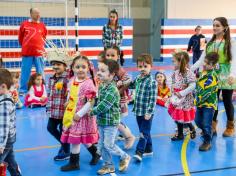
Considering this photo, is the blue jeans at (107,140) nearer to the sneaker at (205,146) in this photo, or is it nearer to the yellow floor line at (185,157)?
the yellow floor line at (185,157)

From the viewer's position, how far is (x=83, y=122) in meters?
4.20

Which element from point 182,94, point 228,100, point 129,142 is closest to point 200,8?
point 228,100

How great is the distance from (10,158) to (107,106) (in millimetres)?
1142

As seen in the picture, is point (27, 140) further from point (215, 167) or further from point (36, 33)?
point (36, 33)

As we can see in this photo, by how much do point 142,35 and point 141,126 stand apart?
12.6m

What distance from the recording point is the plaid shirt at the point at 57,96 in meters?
4.51

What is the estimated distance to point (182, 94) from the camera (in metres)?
5.25

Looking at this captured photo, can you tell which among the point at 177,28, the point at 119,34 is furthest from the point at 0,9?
the point at 177,28

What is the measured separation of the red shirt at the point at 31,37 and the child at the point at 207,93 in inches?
191

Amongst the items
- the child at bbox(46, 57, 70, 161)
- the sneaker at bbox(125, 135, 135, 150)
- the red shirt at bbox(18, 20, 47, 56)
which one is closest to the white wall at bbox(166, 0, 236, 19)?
the red shirt at bbox(18, 20, 47, 56)

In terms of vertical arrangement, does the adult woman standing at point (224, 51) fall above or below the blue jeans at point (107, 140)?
above

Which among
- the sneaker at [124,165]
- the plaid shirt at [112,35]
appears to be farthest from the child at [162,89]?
the sneaker at [124,165]

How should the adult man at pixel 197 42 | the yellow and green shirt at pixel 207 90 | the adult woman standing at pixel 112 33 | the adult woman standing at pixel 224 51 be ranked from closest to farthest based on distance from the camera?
the yellow and green shirt at pixel 207 90
the adult woman standing at pixel 224 51
the adult woman standing at pixel 112 33
the adult man at pixel 197 42

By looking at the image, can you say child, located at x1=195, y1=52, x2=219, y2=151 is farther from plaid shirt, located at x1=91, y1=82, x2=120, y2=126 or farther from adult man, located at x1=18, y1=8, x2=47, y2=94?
adult man, located at x1=18, y1=8, x2=47, y2=94
